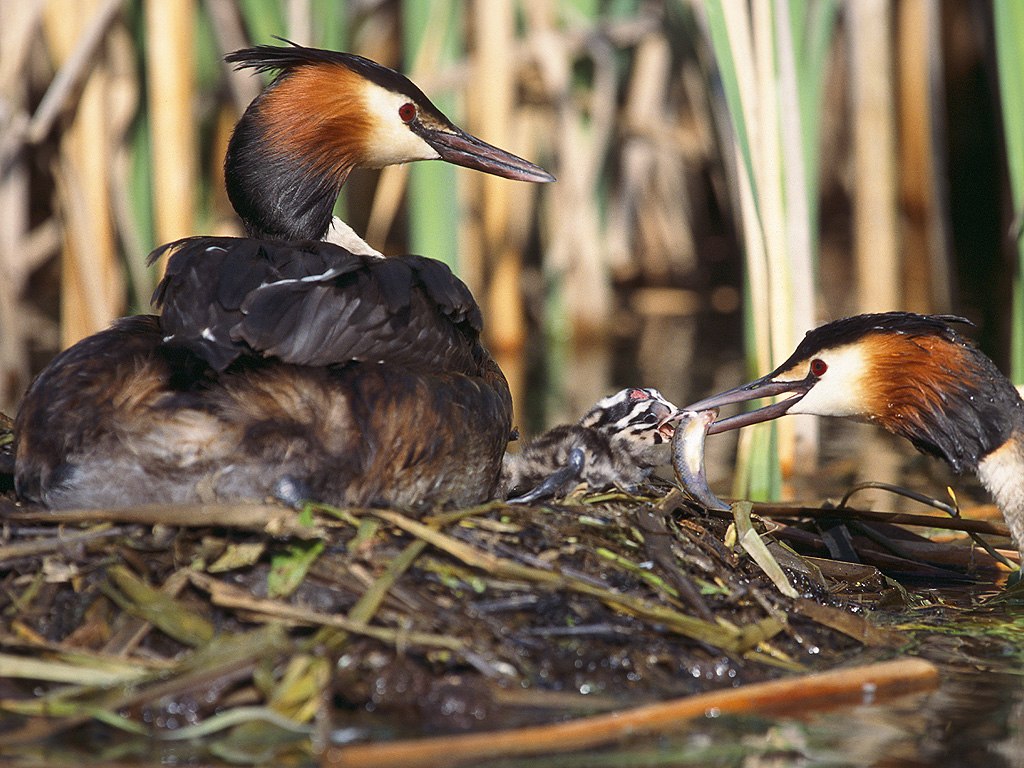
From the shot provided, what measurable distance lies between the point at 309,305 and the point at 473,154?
4.90ft

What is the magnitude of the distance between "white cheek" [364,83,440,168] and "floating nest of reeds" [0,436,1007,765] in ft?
4.93

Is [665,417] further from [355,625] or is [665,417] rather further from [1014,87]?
[1014,87]

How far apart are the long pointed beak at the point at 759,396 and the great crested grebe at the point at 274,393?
72 centimetres

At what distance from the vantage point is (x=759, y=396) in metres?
4.48

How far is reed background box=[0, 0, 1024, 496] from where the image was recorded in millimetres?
5500

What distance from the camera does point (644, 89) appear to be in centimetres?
908

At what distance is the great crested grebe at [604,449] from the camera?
4.42m

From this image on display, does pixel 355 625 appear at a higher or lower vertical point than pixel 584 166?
lower

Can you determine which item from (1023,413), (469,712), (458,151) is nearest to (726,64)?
(458,151)

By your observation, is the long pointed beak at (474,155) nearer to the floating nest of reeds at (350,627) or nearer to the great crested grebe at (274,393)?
the great crested grebe at (274,393)

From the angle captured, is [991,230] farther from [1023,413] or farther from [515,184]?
[1023,413]

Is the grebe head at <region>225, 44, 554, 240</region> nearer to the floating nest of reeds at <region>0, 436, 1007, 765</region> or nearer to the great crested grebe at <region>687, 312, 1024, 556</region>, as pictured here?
the great crested grebe at <region>687, 312, 1024, 556</region>

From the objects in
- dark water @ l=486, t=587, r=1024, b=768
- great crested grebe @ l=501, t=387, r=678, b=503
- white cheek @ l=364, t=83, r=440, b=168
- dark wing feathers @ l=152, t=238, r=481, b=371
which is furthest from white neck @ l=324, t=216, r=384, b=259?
dark water @ l=486, t=587, r=1024, b=768

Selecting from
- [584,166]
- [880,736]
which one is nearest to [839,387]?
[880,736]
